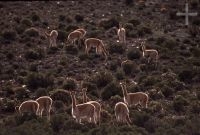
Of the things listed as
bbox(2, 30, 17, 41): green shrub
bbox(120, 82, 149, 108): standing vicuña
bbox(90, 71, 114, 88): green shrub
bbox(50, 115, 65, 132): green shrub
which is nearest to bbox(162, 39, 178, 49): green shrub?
bbox(90, 71, 114, 88): green shrub

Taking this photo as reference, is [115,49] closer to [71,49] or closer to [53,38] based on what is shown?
[71,49]

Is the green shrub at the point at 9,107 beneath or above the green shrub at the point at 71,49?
beneath

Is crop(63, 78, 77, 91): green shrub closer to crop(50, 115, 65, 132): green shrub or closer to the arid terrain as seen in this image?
the arid terrain

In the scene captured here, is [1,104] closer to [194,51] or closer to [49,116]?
[49,116]

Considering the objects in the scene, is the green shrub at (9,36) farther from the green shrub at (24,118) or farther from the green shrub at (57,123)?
the green shrub at (57,123)

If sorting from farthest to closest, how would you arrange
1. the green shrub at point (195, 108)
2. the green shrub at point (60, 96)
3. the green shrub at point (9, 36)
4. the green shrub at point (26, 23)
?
the green shrub at point (26, 23), the green shrub at point (9, 36), the green shrub at point (60, 96), the green shrub at point (195, 108)

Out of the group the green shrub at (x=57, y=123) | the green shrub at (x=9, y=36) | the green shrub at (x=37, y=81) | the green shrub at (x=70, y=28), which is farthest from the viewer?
the green shrub at (x=70, y=28)

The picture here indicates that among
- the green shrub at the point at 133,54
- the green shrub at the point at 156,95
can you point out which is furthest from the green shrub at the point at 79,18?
the green shrub at the point at 156,95

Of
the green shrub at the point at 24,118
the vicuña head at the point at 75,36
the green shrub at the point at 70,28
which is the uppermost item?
the vicuña head at the point at 75,36

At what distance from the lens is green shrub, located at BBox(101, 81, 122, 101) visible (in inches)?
1196

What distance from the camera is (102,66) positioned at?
34812 millimetres

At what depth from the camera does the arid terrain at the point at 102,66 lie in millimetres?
25531

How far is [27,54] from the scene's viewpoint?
3672cm

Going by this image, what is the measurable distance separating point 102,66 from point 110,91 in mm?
4498
